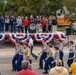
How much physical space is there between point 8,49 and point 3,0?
33.0 meters

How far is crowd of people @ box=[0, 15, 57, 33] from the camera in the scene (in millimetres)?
27328

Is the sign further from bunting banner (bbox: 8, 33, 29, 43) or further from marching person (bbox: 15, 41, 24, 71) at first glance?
marching person (bbox: 15, 41, 24, 71)

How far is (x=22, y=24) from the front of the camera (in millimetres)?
A: 27906

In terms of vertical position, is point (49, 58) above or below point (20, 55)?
below

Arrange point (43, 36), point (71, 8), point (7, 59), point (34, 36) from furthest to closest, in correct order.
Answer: point (71, 8) → point (43, 36) → point (34, 36) → point (7, 59)

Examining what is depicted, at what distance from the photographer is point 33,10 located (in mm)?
42812

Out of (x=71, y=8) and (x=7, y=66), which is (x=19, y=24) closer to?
(x=7, y=66)

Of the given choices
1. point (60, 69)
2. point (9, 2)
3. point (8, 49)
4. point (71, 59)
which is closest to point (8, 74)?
point (71, 59)

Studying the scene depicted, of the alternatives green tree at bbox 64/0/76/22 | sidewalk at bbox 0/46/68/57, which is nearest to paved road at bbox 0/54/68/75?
sidewalk at bbox 0/46/68/57

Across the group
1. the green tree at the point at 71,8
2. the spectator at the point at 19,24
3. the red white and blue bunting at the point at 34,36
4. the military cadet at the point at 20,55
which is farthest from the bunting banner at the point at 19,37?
the green tree at the point at 71,8

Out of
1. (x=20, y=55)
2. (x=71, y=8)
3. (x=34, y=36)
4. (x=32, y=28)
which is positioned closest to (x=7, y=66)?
(x=20, y=55)

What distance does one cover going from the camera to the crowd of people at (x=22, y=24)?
89.7 feet

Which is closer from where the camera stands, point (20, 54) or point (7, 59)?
point (20, 54)

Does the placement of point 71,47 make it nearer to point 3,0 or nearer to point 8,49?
point 8,49
